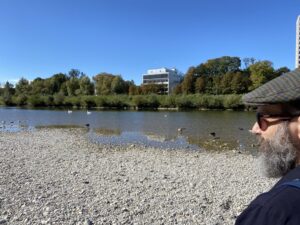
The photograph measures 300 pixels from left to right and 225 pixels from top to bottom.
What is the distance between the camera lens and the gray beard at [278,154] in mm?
1825

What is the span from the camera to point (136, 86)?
443ft

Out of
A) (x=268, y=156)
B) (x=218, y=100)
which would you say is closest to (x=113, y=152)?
(x=268, y=156)

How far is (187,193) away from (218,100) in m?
82.2

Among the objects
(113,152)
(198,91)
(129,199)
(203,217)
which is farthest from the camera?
(198,91)

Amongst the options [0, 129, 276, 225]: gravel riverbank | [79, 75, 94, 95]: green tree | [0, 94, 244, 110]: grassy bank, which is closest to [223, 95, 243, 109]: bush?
[0, 94, 244, 110]: grassy bank

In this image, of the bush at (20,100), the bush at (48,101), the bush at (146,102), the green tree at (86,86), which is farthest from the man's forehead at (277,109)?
the green tree at (86,86)

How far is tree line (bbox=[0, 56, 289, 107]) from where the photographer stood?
10506 cm

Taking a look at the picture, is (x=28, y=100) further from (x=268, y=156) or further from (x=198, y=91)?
(x=268, y=156)

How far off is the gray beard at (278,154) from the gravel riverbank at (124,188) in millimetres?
5376

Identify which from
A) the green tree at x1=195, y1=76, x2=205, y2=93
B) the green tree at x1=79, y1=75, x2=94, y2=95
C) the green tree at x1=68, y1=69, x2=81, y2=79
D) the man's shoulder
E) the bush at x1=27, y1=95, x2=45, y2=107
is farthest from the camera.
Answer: the green tree at x1=68, y1=69, x2=81, y2=79

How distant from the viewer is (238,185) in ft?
34.4

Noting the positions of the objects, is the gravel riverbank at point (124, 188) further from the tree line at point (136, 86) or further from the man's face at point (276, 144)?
the tree line at point (136, 86)

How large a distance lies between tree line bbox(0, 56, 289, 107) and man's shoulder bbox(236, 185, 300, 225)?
94.8 meters

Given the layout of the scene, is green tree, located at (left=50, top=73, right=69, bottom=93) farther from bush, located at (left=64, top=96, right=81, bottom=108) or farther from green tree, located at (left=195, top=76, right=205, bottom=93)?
green tree, located at (left=195, top=76, right=205, bottom=93)
